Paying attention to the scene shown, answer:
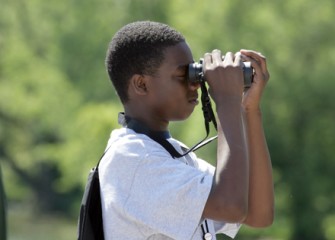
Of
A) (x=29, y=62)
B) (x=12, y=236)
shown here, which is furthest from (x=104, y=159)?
(x=29, y=62)

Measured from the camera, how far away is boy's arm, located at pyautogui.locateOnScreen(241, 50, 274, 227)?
7.71 feet

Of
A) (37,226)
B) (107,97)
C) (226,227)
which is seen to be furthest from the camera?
(37,226)

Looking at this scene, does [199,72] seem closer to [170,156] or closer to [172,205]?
[170,156]

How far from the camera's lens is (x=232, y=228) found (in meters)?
2.56

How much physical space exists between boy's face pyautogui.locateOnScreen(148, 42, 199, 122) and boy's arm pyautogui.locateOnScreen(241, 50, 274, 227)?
0.16m

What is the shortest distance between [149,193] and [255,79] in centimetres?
44

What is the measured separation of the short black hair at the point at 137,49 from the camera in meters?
2.41

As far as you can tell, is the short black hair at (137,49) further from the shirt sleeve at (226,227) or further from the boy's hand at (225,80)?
the shirt sleeve at (226,227)

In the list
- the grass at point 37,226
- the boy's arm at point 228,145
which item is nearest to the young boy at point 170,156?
the boy's arm at point 228,145

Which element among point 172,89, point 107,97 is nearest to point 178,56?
point 172,89

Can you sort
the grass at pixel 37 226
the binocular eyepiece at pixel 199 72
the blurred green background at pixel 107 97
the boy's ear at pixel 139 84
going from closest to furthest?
the binocular eyepiece at pixel 199 72 < the boy's ear at pixel 139 84 < the blurred green background at pixel 107 97 < the grass at pixel 37 226

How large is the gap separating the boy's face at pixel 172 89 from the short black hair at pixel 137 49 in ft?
0.07

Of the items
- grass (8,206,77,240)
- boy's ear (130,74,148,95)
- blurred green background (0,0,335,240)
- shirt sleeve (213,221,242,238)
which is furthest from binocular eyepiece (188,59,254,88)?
grass (8,206,77,240)

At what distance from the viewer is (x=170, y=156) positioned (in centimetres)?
232
